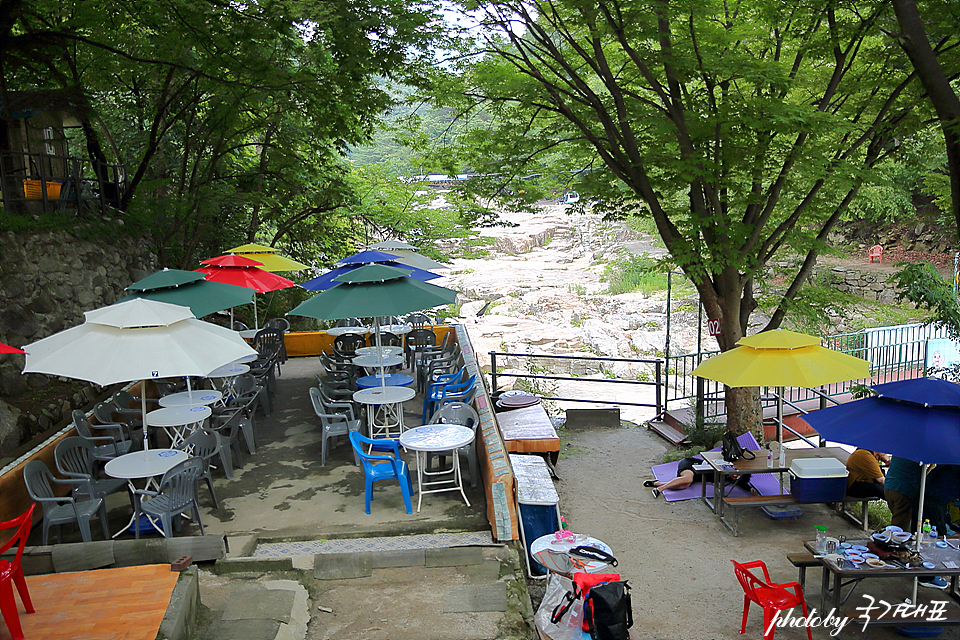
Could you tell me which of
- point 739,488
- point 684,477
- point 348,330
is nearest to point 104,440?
point 348,330

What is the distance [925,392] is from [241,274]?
9.29 metres

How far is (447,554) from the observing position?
6.42 m

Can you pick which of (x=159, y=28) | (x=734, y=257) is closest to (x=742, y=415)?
(x=734, y=257)

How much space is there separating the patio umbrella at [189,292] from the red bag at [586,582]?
515cm

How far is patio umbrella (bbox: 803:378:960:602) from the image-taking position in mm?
5605

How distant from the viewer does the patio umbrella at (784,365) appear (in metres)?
8.08

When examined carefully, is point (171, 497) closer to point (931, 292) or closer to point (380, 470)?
point (380, 470)

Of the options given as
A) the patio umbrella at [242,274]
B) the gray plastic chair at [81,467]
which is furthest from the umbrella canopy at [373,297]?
the patio umbrella at [242,274]

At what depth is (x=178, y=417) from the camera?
778cm

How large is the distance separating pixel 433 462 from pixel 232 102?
30.8 feet

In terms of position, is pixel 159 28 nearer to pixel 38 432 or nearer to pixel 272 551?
pixel 38 432

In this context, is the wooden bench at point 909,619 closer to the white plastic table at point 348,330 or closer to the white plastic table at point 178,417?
the white plastic table at point 178,417

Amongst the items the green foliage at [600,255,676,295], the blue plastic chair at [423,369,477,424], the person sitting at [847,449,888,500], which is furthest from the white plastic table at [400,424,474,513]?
the green foliage at [600,255,676,295]

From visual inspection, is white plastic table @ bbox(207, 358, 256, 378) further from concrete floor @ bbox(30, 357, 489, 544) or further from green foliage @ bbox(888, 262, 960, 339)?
green foliage @ bbox(888, 262, 960, 339)
